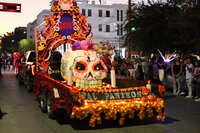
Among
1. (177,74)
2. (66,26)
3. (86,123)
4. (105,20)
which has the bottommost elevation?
(86,123)

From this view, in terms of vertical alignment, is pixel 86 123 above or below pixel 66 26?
below

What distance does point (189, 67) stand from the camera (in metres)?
13.8

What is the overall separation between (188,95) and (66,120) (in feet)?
24.3

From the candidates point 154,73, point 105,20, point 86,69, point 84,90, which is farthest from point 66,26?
point 105,20

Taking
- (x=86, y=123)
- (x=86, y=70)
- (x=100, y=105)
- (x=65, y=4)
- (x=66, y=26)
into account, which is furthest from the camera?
(x=65, y=4)

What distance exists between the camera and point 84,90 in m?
7.70

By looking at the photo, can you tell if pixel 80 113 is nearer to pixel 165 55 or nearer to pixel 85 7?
pixel 165 55

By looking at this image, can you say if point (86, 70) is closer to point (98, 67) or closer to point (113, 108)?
point (98, 67)

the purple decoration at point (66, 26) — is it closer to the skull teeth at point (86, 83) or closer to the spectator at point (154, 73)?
the spectator at point (154, 73)

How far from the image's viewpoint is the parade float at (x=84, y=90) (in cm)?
741

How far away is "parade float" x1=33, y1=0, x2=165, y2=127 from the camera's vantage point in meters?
7.41

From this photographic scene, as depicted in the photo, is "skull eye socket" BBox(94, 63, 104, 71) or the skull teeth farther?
"skull eye socket" BBox(94, 63, 104, 71)

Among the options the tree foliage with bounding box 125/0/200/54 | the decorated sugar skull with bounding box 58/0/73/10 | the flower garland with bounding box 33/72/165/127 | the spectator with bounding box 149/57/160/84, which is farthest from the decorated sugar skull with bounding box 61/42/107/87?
the tree foliage with bounding box 125/0/200/54

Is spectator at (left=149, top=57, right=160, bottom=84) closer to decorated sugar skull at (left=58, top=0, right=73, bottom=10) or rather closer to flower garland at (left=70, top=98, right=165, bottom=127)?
decorated sugar skull at (left=58, top=0, right=73, bottom=10)
